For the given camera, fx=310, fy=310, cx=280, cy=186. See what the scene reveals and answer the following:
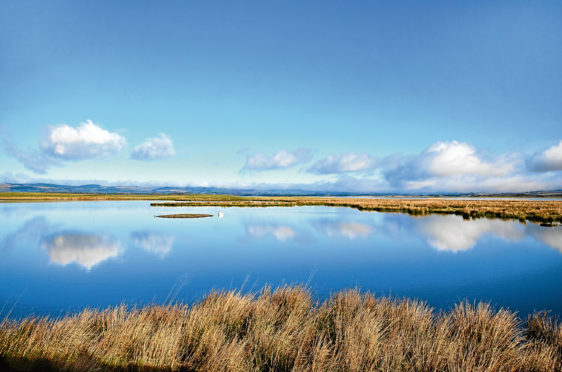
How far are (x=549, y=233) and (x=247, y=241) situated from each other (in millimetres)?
22776

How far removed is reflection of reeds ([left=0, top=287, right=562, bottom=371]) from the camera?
14.6 feet

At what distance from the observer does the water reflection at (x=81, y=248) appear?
14664mm

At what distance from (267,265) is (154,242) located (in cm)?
890

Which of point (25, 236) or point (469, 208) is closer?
point (25, 236)

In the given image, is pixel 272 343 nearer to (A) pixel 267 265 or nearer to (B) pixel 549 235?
(A) pixel 267 265

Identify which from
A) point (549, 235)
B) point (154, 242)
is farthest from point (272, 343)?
point (549, 235)

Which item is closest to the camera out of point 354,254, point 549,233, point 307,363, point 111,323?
point 307,363

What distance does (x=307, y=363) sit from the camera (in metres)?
4.59

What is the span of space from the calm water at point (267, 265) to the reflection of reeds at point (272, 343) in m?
3.55

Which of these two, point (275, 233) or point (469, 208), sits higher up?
point (469, 208)

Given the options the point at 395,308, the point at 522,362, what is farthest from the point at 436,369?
the point at 395,308

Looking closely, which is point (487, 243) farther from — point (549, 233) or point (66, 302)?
point (66, 302)

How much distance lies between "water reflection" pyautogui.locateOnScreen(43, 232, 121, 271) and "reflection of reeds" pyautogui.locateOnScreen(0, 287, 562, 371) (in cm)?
962

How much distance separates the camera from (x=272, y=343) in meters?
4.97
